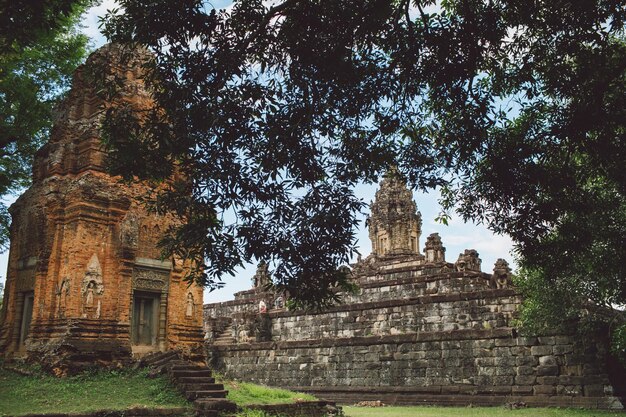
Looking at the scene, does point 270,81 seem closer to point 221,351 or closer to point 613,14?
point 613,14

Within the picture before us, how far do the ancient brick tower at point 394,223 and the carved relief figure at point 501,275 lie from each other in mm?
12001

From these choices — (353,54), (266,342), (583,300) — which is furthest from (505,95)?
(266,342)

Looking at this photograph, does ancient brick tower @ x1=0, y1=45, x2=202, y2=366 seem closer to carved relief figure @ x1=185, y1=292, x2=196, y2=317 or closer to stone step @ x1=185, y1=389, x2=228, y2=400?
carved relief figure @ x1=185, y1=292, x2=196, y2=317

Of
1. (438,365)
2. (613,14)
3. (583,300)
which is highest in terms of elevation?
(613,14)

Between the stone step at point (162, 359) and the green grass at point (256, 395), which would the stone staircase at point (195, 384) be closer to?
the stone step at point (162, 359)

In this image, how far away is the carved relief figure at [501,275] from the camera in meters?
21.6

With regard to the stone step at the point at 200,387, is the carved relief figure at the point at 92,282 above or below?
above

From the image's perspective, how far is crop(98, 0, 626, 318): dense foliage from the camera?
679 cm

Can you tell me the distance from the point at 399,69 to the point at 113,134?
13.1ft

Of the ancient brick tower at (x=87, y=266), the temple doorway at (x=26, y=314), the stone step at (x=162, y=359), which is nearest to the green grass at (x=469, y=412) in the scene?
the stone step at (x=162, y=359)

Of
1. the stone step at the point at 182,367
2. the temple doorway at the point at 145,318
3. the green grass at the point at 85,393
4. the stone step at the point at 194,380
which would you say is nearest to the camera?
the green grass at the point at 85,393

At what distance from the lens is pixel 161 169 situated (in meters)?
7.07

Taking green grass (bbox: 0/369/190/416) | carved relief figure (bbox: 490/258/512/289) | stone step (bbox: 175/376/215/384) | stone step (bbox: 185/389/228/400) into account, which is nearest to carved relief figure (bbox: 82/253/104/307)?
green grass (bbox: 0/369/190/416)

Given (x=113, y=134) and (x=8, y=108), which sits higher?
(x=8, y=108)
